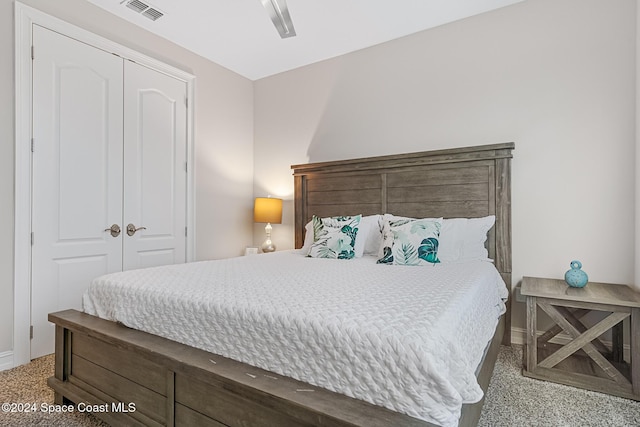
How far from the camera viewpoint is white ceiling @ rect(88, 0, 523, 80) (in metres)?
2.76

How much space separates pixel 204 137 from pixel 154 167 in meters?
0.68

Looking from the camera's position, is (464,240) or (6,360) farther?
(464,240)

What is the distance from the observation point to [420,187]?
117 inches

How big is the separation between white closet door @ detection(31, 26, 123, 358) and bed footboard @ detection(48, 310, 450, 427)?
2.89 feet

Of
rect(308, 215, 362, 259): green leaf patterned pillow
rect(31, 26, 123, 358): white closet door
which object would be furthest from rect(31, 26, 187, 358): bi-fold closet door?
rect(308, 215, 362, 259): green leaf patterned pillow

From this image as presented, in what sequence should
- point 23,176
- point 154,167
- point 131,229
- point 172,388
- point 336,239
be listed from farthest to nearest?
point 154,167
point 131,229
point 336,239
point 23,176
point 172,388

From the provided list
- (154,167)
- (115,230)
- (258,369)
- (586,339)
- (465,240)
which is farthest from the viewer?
(154,167)

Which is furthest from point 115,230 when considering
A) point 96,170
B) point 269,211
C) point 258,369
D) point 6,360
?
point 258,369

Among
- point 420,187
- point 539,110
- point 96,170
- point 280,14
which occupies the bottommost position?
point 420,187

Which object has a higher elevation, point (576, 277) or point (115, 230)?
point (115, 230)

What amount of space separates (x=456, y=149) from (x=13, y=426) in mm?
3127

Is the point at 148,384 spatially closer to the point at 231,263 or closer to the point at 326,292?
the point at 326,292

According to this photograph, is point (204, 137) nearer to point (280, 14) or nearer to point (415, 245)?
point (280, 14)

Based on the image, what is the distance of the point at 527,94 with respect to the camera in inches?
105
